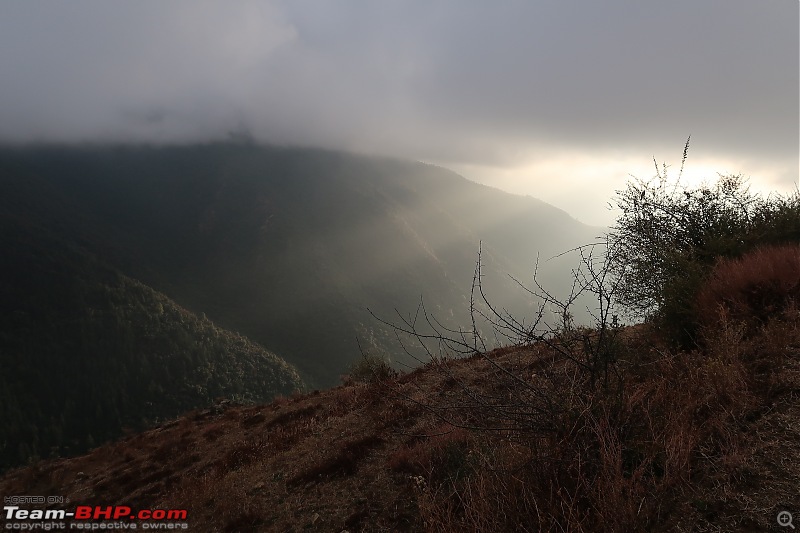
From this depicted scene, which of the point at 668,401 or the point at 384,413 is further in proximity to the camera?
the point at 384,413

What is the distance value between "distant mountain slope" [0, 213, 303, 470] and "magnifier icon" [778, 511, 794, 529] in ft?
432

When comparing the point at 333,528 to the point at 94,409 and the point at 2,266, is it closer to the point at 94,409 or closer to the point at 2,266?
the point at 94,409

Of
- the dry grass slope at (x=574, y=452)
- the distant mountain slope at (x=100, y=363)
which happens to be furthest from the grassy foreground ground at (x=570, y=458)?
the distant mountain slope at (x=100, y=363)

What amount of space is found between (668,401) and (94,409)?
164 metres

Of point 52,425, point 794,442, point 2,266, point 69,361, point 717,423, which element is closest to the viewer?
point 794,442

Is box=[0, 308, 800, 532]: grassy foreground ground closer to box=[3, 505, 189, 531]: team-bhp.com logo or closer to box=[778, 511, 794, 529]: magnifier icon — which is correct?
box=[778, 511, 794, 529]: magnifier icon

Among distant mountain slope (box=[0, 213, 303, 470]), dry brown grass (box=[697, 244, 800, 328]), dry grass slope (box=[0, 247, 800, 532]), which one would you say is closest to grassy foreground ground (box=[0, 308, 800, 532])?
dry grass slope (box=[0, 247, 800, 532])

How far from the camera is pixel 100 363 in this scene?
14038cm

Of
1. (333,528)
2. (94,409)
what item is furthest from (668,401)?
(94,409)

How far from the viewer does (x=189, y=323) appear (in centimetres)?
15925

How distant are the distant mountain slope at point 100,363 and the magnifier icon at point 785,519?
132m

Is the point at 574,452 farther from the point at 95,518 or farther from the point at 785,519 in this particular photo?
the point at 95,518

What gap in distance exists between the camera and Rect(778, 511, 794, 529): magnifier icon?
2.96m

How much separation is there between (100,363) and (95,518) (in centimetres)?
16569
